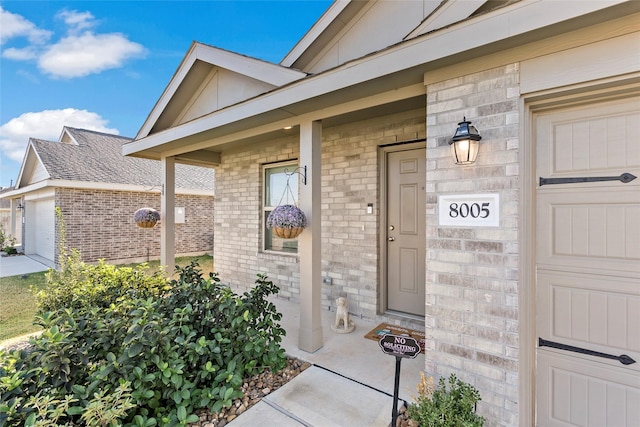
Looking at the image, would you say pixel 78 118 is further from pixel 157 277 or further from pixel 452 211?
pixel 452 211

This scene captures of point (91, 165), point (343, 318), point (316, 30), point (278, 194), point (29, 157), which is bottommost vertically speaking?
point (343, 318)

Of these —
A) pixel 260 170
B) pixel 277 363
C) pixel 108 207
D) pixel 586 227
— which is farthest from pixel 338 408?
pixel 108 207

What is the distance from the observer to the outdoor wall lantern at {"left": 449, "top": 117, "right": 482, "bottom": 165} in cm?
200

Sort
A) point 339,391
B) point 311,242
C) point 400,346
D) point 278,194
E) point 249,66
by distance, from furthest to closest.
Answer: point 278,194, point 249,66, point 311,242, point 339,391, point 400,346

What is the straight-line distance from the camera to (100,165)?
10.4 m

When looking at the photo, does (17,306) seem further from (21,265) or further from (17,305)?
(21,265)

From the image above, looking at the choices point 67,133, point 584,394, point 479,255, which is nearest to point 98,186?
point 67,133

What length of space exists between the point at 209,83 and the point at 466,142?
386cm

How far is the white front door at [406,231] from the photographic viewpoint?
3.78m

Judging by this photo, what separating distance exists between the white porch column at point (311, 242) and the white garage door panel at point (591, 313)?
6.48 ft

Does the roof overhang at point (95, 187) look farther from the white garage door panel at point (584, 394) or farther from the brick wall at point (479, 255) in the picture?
the white garage door panel at point (584, 394)

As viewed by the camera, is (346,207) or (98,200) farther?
(98,200)

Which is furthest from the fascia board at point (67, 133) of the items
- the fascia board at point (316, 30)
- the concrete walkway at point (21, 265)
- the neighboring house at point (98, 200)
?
the fascia board at point (316, 30)

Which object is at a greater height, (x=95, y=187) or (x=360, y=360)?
(x=95, y=187)
